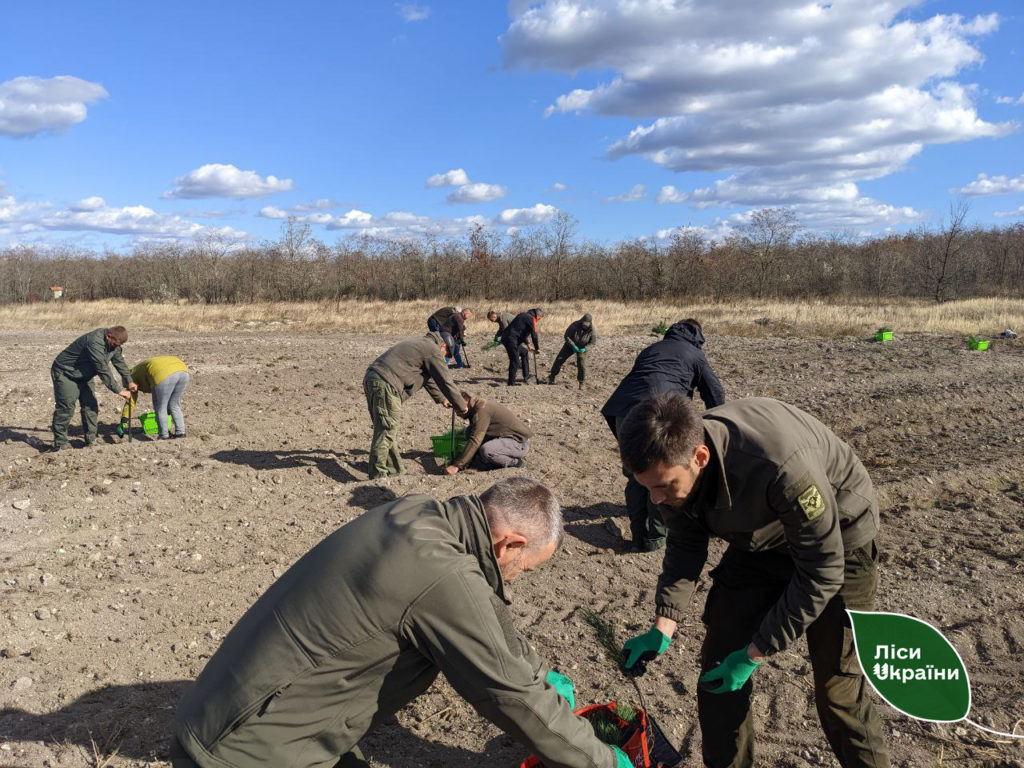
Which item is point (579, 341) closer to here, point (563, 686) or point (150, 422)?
point (150, 422)

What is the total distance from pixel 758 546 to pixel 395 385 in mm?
5205

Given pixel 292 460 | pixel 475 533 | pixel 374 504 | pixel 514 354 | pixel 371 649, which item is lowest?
pixel 374 504

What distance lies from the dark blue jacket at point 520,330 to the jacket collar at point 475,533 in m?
11.2

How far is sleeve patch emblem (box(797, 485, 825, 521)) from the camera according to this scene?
7.86 ft

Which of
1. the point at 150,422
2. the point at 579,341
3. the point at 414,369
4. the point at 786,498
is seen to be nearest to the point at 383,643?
the point at 786,498

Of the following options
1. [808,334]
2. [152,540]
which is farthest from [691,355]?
[808,334]

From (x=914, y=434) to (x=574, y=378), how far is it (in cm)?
639

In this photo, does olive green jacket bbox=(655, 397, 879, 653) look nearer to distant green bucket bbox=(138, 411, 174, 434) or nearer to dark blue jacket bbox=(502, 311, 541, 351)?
distant green bucket bbox=(138, 411, 174, 434)

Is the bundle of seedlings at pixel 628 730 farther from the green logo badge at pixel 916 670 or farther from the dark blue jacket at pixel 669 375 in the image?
the dark blue jacket at pixel 669 375

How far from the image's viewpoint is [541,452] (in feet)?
28.1

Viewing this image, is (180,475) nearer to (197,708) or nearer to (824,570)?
(197,708)

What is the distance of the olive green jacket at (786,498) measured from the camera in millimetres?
2432

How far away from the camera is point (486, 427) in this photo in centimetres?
780

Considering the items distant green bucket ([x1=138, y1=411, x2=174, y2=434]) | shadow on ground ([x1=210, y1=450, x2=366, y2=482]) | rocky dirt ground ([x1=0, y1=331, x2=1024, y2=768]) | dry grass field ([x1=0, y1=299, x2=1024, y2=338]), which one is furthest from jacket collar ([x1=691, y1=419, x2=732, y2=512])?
dry grass field ([x1=0, y1=299, x2=1024, y2=338])
